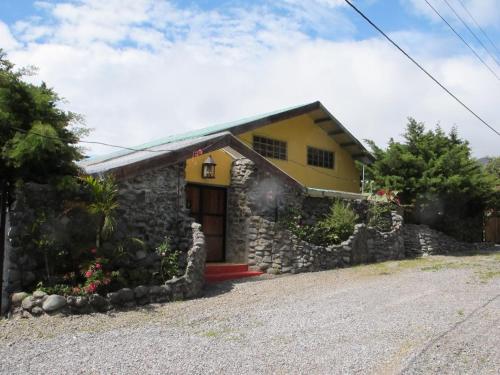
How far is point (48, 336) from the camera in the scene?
618cm

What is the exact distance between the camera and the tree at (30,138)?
24.7 ft

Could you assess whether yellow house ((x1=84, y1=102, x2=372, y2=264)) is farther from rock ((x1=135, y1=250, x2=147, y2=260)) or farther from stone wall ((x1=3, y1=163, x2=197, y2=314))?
rock ((x1=135, y1=250, x2=147, y2=260))

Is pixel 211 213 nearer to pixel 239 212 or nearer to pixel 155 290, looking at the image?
pixel 239 212

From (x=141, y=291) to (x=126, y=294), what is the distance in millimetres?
306

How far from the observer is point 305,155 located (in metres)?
18.2

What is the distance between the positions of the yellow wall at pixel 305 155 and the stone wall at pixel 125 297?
23.6 feet

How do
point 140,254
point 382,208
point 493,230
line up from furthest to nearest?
point 493,230, point 382,208, point 140,254

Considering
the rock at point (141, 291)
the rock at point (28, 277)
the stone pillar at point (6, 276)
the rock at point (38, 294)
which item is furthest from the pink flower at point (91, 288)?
the stone pillar at point (6, 276)

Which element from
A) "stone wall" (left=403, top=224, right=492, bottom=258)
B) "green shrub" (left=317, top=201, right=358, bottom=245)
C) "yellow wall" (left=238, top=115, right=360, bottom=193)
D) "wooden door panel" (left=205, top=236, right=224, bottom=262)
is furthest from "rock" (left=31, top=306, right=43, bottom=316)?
"stone wall" (left=403, top=224, right=492, bottom=258)

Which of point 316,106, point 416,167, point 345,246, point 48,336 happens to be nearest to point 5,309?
point 48,336

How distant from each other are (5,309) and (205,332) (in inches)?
133

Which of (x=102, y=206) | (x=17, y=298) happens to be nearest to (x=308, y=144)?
(x=102, y=206)

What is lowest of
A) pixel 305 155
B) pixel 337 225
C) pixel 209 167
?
pixel 337 225

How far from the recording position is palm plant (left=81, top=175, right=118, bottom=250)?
832 centimetres
